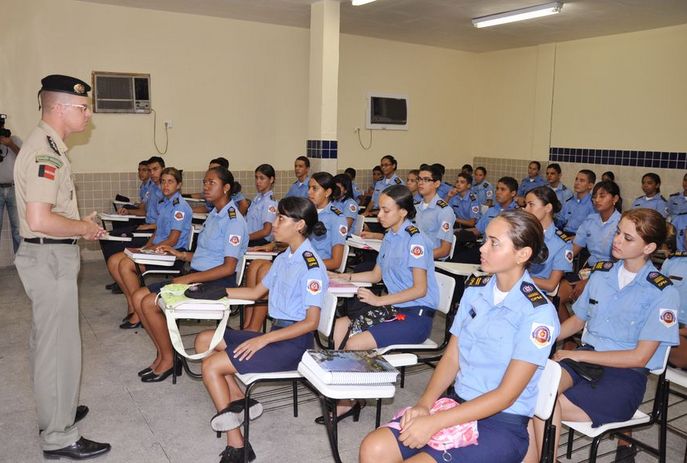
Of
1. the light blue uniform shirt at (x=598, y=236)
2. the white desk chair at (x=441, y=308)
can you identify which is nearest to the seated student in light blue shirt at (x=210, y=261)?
the white desk chair at (x=441, y=308)

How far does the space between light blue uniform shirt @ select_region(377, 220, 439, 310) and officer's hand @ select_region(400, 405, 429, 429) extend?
115cm

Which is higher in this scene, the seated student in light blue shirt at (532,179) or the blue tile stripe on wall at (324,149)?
the blue tile stripe on wall at (324,149)

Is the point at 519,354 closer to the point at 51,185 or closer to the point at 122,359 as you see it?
the point at 51,185

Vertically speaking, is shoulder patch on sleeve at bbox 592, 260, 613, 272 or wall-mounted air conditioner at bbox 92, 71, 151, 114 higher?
wall-mounted air conditioner at bbox 92, 71, 151, 114

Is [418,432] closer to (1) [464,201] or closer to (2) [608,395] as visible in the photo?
(2) [608,395]

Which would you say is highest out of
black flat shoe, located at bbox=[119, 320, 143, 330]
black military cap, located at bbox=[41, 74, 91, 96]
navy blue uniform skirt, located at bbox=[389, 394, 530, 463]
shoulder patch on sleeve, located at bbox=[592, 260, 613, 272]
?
black military cap, located at bbox=[41, 74, 91, 96]

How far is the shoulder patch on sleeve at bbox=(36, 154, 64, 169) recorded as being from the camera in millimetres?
2375

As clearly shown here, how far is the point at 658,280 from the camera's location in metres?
2.37

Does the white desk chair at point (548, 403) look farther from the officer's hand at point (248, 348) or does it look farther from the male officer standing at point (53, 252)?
the male officer standing at point (53, 252)

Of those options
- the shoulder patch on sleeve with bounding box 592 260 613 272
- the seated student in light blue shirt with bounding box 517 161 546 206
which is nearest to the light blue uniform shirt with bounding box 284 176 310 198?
the seated student in light blue shirt with bounding box 517 161 546 206

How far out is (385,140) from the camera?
885cm

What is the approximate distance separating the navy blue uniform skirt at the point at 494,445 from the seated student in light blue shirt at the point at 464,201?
4.97m

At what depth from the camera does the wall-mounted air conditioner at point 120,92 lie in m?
6.57

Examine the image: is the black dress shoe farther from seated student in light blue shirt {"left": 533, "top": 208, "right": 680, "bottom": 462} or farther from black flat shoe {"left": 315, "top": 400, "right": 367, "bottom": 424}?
seated student in light blue shirt {"left": 533, "top": 208, "right": 680, "bottom": 462}
